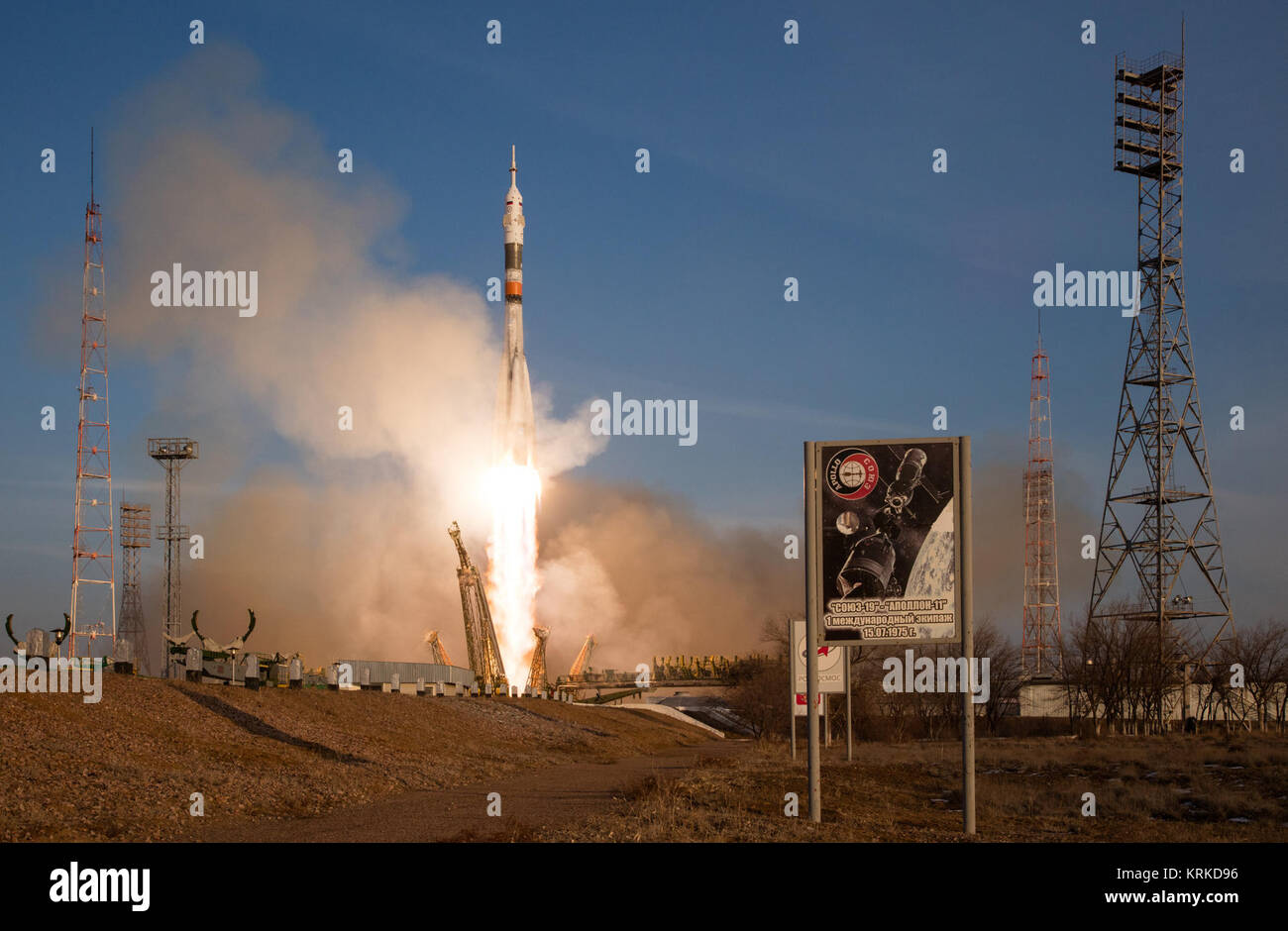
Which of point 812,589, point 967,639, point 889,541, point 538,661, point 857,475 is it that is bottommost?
point 538,661

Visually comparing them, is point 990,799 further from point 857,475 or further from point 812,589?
point 857,475

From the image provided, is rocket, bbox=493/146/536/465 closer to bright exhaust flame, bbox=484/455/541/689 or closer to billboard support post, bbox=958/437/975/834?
bright exhaust flame, bbox=484/455/541/689

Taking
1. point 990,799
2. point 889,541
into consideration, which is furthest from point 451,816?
point 990,799

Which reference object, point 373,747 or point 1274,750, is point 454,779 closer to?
point 373,747

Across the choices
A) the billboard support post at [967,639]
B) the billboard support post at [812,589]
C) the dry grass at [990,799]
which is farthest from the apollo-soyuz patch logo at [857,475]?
the dry grass at [990,799]

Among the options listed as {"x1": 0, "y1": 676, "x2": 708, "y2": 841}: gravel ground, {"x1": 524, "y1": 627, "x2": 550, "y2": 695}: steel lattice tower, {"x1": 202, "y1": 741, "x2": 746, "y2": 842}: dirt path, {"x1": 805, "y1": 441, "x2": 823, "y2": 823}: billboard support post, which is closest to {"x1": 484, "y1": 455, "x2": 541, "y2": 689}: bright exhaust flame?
{"x1": 524, "y1": 627, "x2": 550, "y2": 695}: steel lattice tower
